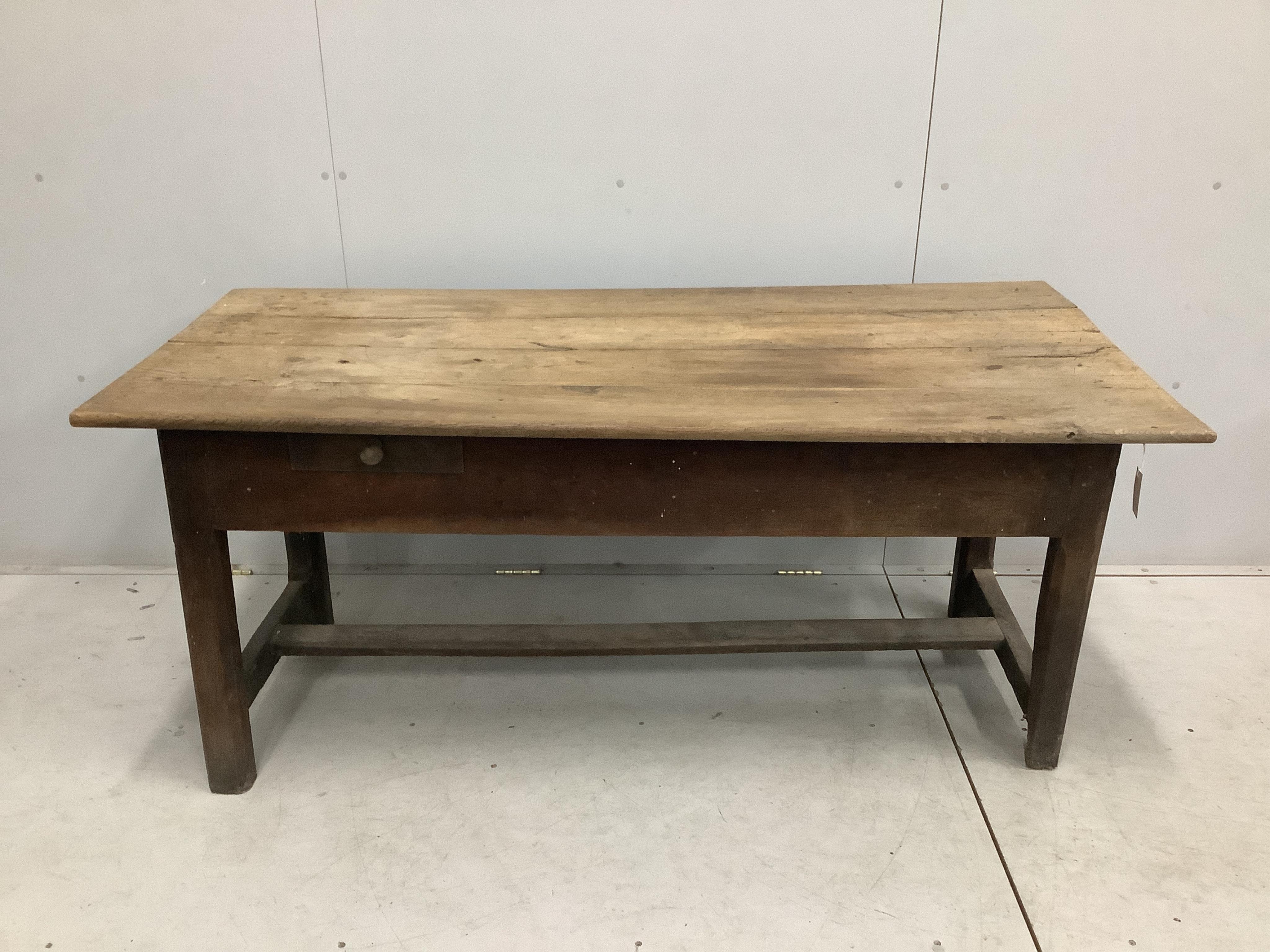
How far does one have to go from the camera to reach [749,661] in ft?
7.72

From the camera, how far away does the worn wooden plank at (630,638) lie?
2.09 metres

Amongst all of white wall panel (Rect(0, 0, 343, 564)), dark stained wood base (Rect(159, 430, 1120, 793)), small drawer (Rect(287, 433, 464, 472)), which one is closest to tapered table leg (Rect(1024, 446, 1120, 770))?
dark stained wood base (Rect(159, 430, 1120, 793))

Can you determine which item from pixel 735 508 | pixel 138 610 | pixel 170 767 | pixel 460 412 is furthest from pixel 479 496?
pixel 138 610

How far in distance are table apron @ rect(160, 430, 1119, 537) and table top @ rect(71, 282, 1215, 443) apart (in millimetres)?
80

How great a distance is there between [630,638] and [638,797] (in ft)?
1.08

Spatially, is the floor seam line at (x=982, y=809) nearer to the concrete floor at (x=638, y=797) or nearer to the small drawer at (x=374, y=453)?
the concrete floor at (x=638, y=797)

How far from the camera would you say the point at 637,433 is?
5.02ft

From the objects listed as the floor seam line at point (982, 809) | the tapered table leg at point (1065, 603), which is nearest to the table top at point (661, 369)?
the tapered table leg at point (1065, 603)

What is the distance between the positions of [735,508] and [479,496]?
436mm

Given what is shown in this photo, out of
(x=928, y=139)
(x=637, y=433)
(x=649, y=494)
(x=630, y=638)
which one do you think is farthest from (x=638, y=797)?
(x=928, y=139)

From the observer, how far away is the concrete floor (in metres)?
1.67

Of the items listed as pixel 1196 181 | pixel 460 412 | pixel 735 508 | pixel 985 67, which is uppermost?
pixel 985 67

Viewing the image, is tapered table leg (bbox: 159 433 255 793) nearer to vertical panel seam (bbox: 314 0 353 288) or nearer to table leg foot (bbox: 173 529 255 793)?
table leg foot (bbox: 173 529 255 793)

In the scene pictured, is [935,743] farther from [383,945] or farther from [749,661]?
[383,945]
